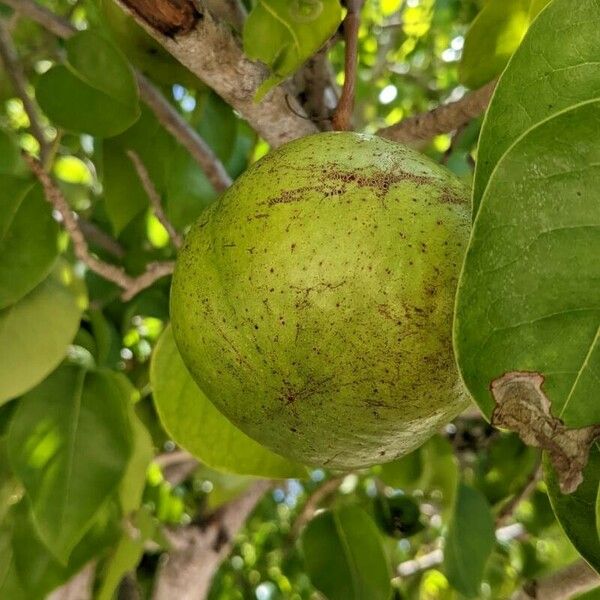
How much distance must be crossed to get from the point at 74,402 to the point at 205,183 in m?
0.40

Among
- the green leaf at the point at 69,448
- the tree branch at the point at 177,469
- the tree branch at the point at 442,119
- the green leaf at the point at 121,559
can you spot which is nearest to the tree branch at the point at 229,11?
the tree branch at the point at 442,119

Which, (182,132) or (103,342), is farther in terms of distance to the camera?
(103,342)

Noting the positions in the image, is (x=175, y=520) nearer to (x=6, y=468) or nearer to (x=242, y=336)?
(x=6, y=468)

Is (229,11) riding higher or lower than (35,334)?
higher

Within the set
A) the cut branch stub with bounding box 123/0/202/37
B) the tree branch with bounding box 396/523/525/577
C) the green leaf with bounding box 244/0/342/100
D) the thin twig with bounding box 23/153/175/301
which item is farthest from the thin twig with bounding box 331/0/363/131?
the tree branch with bounding box 396/523/525/577

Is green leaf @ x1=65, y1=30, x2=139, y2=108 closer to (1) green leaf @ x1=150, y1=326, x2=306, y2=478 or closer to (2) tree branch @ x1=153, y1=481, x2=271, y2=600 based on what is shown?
(1) green leaf @ x1=150, y1=326, x2=306, y2=478

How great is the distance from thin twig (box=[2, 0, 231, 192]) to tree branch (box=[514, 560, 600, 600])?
0.80 m

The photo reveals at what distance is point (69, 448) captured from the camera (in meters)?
0.98

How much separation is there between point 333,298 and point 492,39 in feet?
1.62

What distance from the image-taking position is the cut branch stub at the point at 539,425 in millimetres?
453

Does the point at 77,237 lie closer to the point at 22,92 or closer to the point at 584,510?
the point at 22,92

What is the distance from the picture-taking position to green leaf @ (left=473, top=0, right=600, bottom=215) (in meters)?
0.49

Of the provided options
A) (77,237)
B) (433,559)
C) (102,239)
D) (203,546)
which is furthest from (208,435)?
(433,559)

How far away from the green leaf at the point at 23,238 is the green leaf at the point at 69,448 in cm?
17
